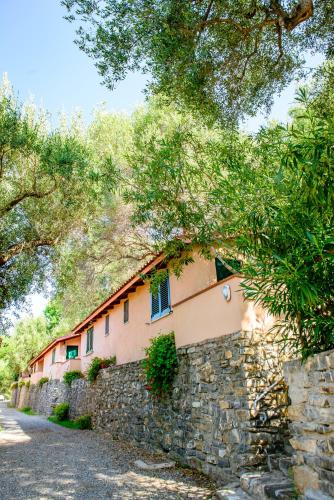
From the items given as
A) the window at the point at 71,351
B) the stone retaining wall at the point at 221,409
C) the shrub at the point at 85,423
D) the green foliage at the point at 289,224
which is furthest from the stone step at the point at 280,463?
the window at the point at 71,351

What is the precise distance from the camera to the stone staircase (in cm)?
466

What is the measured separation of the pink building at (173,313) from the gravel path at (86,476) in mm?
2695

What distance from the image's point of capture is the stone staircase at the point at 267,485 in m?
4.66

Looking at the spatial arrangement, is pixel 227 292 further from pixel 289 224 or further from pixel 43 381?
pixel 43 381

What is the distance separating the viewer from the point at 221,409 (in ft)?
22.2

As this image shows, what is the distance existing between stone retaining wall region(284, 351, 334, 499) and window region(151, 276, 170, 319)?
19.4ft

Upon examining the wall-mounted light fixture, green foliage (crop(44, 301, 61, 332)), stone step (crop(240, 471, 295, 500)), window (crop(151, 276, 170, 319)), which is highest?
green foliage (crop(44, 301, 61, 332))

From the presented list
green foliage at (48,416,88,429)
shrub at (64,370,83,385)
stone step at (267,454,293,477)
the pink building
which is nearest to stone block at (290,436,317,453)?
stone step at (267,454,293,477)

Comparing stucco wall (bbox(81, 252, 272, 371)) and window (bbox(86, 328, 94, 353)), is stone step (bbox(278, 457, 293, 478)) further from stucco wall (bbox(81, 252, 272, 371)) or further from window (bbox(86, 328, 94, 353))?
window (bbox(86, 328, 94, 353))

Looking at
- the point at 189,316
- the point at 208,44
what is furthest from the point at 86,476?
the point at 208,44

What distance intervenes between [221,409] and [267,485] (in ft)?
6.53

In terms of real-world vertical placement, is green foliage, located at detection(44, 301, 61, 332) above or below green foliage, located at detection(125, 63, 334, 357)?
above

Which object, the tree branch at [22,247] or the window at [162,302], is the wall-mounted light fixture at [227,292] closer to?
the window at [162,302]

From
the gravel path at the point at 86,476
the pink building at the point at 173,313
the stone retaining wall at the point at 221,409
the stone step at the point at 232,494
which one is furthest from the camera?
the pink building at the point at 173,313
